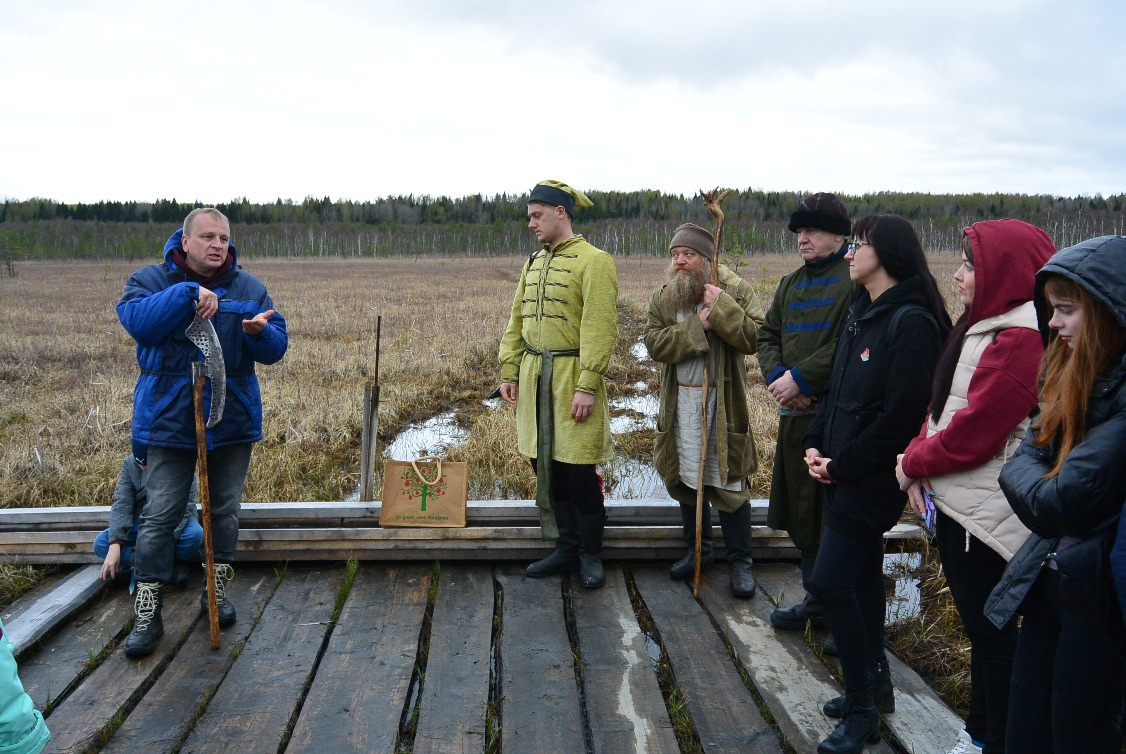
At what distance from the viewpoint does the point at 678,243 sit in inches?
158

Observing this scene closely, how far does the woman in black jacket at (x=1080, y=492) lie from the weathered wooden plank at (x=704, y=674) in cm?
104

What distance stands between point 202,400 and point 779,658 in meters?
2.65

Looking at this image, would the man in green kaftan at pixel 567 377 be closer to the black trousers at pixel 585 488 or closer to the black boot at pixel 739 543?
the black trousers at pixel 585 488

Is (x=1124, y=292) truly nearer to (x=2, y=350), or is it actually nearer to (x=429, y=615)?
(x=429, y=615)

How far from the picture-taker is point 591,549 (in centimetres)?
411

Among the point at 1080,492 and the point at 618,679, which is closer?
the point at 1080,492

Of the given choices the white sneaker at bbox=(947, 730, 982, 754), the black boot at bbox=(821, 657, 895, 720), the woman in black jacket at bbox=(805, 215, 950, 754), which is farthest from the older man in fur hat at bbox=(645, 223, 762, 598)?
the white sneaker at bbox=(947, 730, 982, 754)

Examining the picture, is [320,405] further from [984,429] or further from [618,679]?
[984,429]

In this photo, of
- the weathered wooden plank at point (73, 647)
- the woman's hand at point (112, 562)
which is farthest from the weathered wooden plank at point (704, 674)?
the woman's hand at point (112, 562)

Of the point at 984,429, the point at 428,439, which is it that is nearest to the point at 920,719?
the point at 984,429

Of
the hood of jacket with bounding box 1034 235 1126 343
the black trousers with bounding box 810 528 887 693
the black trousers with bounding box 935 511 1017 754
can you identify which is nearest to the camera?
the hood of jacket with bounding box 1034 235 1126 343

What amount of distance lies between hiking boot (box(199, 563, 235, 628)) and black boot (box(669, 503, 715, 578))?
2109 mm

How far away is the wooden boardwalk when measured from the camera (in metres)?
2.78

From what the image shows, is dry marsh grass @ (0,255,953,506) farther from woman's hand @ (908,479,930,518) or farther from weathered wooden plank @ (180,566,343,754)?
woman's hand @ (908,479,930,518)
